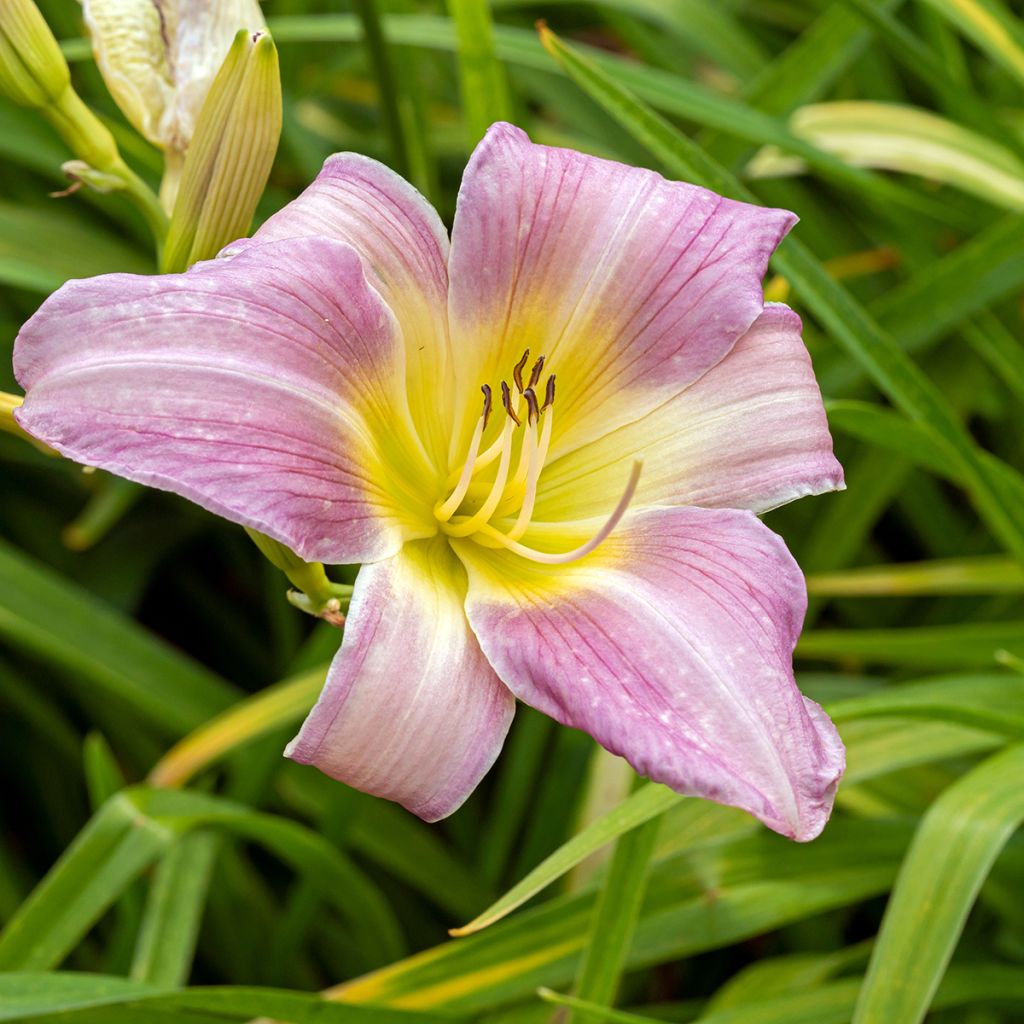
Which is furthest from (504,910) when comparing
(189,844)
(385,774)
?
(189,844)

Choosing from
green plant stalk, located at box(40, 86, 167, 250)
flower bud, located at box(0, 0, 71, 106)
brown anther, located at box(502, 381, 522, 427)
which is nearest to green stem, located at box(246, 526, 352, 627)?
brown anther, located at box(502, 381, 522, 427)

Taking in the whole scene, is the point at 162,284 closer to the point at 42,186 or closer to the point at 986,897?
the point at 986,897

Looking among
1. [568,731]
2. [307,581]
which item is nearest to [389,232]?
[307,581]

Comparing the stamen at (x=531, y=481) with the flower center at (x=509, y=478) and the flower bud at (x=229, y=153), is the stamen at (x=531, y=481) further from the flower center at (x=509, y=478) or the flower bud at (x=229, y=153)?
the flower bud at (x=229, y=153)

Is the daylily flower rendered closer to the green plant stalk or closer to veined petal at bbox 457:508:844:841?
veined petal at bbox 457:508:844:841

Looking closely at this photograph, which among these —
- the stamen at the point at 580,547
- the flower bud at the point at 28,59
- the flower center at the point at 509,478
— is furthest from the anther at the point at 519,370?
the flower bud at the point at 28,59

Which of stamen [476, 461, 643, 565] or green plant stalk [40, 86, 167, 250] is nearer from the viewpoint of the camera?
stamen [476, 461, 643, 565]

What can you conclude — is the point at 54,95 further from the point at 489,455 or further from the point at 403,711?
the point at 403,711
